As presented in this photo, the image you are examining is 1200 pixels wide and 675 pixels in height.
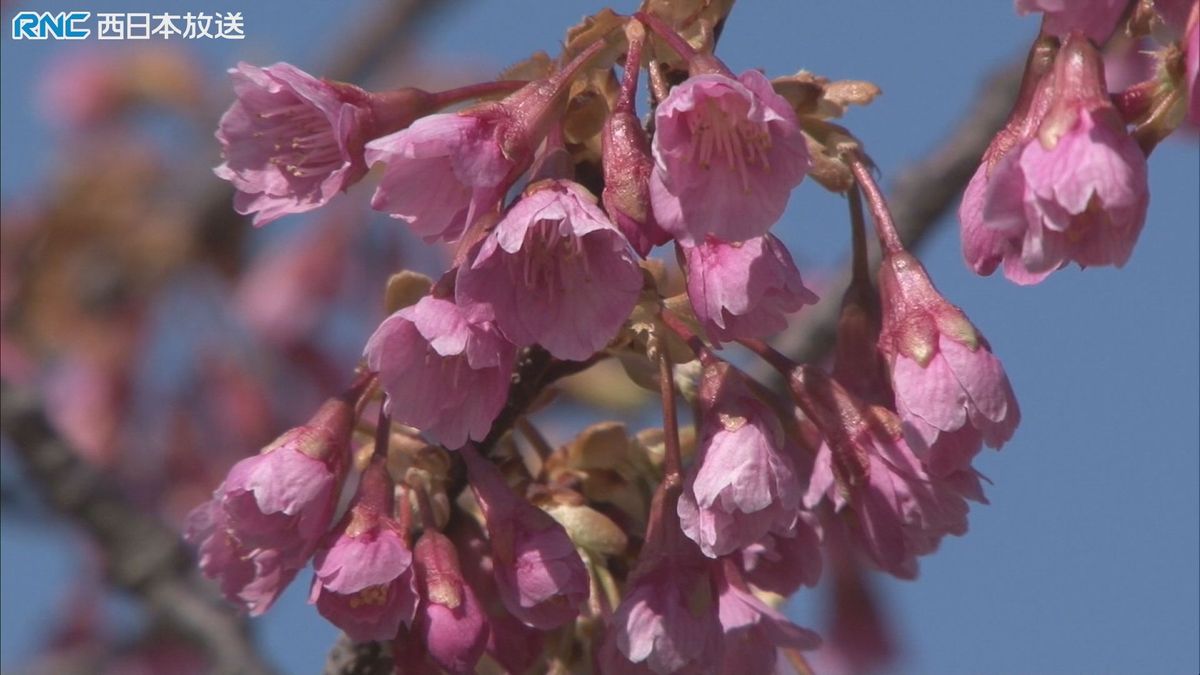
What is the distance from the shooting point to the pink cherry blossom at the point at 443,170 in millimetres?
1620

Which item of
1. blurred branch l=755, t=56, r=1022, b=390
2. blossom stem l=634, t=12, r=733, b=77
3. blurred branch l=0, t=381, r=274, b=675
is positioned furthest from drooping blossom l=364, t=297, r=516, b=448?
blurred branch l=0, t=381, r=274, b=675

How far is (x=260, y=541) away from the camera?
174cm

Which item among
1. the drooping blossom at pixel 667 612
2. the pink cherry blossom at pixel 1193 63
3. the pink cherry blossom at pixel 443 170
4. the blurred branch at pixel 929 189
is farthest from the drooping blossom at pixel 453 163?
the blurred branch at pixel 929 189

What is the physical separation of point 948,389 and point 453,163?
51 cm

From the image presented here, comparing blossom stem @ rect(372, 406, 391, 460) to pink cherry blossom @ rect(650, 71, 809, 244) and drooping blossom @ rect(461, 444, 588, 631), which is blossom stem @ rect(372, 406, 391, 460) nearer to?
drooping blossom @ rect(461, 444, 588, 631)

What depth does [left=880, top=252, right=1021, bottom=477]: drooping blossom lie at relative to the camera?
160cm

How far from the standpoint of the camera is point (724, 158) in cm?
158

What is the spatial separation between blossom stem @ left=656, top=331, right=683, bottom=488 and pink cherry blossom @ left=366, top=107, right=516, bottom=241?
1.03 ft

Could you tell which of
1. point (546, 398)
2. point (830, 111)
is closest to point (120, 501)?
point (546, 398)

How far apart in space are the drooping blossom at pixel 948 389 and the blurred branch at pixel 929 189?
119cm

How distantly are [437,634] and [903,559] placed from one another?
0.49 metres

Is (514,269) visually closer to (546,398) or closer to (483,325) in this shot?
(483,325)

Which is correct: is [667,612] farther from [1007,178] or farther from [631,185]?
[1007,178]

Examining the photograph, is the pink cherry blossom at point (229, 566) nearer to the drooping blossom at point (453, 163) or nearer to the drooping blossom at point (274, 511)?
the drooping blossom at point (274, 511)
